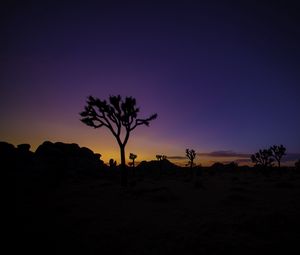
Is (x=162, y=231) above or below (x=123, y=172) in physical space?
below

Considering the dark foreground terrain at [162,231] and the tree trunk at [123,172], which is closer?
the dark foreground terrain at [162,231]

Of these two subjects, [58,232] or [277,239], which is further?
[58,232]

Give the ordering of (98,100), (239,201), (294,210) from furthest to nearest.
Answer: (98,100) → (239,201) → (294,210)

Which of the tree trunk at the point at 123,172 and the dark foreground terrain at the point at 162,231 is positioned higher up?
the tree trunk at the point at 123,172

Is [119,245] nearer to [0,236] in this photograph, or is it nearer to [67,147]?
[0,236]

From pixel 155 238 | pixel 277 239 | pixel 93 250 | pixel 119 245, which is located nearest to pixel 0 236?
pixel 93 250

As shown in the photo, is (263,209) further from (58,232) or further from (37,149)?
(37,149)

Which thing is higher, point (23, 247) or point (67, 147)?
point (67, 147)

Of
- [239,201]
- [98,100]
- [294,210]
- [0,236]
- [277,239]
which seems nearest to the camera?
[277,239]

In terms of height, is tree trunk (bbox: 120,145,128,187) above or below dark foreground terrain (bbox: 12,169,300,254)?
above

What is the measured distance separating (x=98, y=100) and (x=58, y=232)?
12943 millimetres

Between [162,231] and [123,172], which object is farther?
[123,172]

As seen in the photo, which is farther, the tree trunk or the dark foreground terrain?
the tree trunk

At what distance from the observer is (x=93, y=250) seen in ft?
14.3
